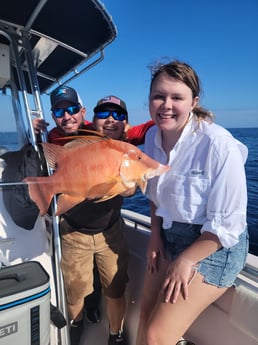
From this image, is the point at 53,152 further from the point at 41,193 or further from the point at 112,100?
the point at 112,100

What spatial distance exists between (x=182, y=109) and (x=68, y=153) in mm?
699

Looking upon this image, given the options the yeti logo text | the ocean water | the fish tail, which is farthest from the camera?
the ocean water

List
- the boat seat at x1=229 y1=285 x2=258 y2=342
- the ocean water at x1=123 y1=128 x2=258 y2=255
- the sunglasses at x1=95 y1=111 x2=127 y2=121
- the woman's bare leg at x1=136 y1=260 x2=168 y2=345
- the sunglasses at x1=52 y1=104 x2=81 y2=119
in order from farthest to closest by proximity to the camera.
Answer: the ocean water at x1=123 y1=128 x2=258 y2=255 < the sunglasses at x1=52 y1=104 x2=81 y2=119 < the sunglasses at x1=95 y1=111 x2=127 y2=121 < the woman's bare leg at x1=136 y1=260 x2=168 y2=345 < the boat seat at x1=229 y1=285 x2=258 y2=342

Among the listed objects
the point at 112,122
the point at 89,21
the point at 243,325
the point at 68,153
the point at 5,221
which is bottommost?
the point at 243,325

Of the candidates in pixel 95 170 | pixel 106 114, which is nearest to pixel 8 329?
pixel 95 170

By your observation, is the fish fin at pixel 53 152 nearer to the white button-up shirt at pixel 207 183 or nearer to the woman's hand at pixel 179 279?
the white button-up shirt at pixel 207 183

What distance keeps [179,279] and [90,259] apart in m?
1.00

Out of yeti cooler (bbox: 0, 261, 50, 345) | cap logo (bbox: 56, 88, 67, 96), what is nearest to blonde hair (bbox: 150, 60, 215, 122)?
cap logo (bbox: 56, 88, 67, 96)

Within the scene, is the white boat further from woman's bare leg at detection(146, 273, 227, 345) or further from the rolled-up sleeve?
the rolled-up sleeve

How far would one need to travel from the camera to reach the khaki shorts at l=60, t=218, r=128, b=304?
232cm

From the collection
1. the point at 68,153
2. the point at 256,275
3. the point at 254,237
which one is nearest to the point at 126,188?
the point at 68,153

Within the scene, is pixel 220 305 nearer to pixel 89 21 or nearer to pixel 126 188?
pixel 126 188

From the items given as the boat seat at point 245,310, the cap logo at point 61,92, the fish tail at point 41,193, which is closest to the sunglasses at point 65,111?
the cap logo at point 61,92

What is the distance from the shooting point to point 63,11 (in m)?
2.62
